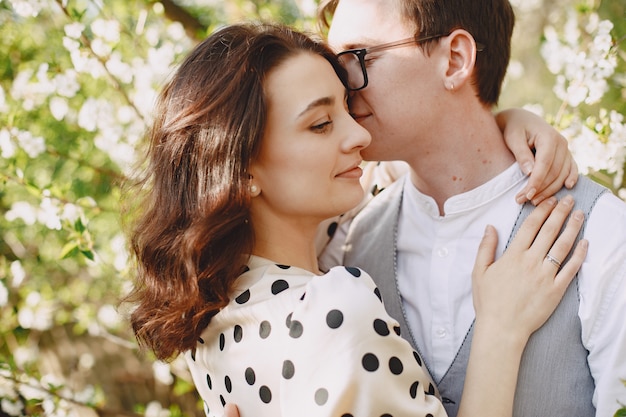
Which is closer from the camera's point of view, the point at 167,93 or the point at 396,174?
the point at 167,93

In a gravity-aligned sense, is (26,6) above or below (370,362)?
Result: above

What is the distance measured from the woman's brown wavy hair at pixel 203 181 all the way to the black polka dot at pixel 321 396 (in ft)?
1.18

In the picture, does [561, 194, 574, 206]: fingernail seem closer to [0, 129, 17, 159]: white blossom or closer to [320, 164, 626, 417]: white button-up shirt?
[320, 164, 626, 417]: white button-up shirt

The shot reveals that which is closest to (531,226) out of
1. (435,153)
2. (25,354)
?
(435,153)

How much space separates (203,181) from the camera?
60.5 inches

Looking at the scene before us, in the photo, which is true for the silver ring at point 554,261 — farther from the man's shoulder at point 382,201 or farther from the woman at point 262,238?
the man's shoulder at point 382,201

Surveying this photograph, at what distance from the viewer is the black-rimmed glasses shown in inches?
71.4

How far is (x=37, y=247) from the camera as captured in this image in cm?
360

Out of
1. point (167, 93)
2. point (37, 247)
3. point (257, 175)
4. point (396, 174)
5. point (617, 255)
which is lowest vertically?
point (37, 247)

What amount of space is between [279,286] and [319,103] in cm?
45

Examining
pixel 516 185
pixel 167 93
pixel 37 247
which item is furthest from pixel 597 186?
pixel 37 247

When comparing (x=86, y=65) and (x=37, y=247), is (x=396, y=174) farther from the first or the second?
(x=37, y=247)

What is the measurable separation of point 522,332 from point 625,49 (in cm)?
198

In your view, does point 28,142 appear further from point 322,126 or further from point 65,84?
point 322,126
